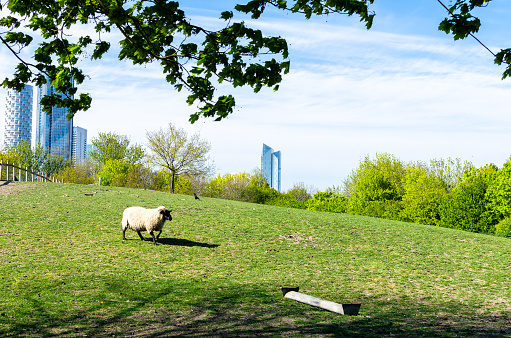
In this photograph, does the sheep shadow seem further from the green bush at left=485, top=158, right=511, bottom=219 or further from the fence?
the green bush at left=485, top=158, right=511, bottom=219

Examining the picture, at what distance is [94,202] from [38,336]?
18.3 metres

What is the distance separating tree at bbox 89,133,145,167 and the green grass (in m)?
58.9

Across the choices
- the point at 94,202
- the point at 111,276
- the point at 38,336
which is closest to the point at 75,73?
the point at 38,336

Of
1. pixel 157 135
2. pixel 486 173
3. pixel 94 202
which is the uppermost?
pixel 157 135

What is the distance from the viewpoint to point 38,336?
7.69 metres

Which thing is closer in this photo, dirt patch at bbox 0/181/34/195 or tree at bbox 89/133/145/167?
dirt patch at bbox 0/181/34/195

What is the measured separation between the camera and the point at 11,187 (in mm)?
29719

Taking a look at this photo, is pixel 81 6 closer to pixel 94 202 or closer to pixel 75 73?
pixel 75 73

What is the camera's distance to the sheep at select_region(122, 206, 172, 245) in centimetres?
1580

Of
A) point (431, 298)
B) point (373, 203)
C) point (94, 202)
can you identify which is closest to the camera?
point (431, 298)

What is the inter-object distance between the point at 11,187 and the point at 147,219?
61.9ft

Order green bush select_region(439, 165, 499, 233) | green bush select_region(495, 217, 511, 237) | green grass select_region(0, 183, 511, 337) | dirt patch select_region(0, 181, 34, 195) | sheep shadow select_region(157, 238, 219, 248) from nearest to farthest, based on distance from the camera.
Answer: green grass select_region(0, 183, 511, 337) < sheep shadow select_region(157, 238, 219, 248) < dirt patch select_region(0, 181, 34, 195) < green bush select_region(495, 217, 511, 237) < green bush select_region(439, 165, 499, 233)

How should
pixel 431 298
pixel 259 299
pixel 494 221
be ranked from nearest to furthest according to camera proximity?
pixel 259 299
pixel 431 298
pixel 494 221

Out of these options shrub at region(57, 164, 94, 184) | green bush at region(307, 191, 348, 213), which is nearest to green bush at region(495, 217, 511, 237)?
green bush at region(307, 191, 348, 213)
